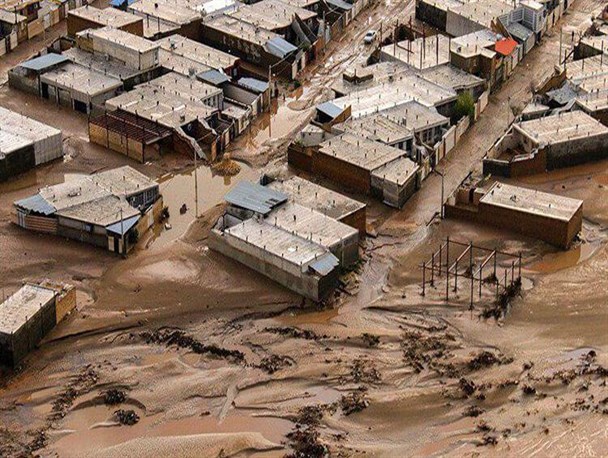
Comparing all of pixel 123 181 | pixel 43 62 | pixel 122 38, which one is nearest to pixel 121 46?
pixel 122 38

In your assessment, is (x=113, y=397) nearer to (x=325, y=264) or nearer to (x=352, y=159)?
(x=325, y=264)

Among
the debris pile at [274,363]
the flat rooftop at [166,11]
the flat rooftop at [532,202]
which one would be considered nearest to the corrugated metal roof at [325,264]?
the debris pile at [274,363]

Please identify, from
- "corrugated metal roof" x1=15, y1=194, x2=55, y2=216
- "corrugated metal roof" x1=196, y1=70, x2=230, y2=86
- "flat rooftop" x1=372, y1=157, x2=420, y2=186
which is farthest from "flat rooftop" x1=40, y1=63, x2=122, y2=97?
"flat rooftop" x1=372, y1=157, x2=420, y2=186

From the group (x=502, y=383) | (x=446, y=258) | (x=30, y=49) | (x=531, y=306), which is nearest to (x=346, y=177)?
(x=446, y=258)

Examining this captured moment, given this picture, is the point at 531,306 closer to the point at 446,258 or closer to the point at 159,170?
the point at 446,258

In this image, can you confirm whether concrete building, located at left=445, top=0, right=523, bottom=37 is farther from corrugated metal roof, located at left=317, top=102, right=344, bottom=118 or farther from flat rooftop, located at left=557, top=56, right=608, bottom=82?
corrugated metal roof, located at left=317, top=102, right=344, bottom=118

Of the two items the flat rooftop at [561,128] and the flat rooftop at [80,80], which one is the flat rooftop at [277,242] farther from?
the flat rooftop at [80,80]
